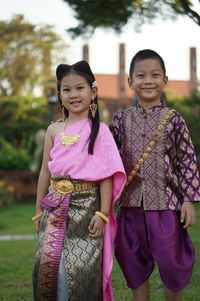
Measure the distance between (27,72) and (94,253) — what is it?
31.3 meters

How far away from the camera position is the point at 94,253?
332 centimetres

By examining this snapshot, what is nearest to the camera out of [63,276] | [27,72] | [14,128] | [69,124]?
[63,276]

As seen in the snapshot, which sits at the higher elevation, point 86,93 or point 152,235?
point 86,93

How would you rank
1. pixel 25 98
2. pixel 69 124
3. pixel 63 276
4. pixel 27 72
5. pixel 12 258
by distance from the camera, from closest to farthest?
pixel 63 276, pixel 69 124, pixel 12 258, pixel 25 98, pixel 27 72

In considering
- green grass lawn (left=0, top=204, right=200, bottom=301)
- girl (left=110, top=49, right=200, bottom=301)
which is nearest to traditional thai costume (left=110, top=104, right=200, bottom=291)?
girl (left=110, top=49, right=200, bottom=301)

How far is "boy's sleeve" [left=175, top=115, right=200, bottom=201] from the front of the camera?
3484 mm

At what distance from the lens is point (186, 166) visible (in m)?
3.51

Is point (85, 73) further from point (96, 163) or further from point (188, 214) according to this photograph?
point (188, 214)

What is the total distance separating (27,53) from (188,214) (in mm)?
31887

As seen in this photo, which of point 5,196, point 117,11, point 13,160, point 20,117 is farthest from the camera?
point 20,117

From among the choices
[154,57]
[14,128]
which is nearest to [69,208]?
[154,57]

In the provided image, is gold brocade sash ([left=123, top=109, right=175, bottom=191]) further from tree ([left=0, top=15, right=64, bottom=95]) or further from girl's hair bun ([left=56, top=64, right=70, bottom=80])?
tree ([left=0, top=15, right=64, bottom=95])

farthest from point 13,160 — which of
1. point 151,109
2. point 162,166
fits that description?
point 162,166

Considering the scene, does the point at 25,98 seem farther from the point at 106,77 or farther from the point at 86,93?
the point at 86,93
